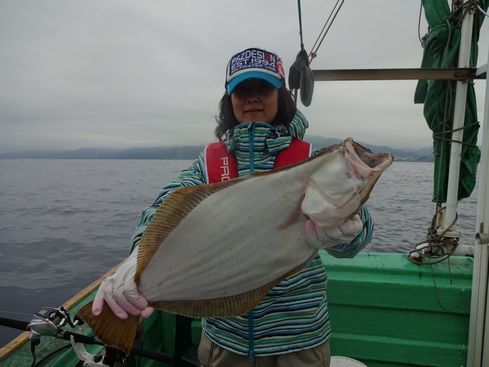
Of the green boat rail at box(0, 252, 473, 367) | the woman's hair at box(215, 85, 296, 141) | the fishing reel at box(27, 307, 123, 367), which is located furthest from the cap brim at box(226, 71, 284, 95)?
the green boat rail at box(0, 252, 473, 367)

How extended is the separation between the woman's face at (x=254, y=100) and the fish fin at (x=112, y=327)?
1.23 m

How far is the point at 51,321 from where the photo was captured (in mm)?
1980

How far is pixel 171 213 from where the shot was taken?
150 centimetres

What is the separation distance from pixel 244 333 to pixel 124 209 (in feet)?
59.8

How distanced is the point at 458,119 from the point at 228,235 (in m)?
3.22

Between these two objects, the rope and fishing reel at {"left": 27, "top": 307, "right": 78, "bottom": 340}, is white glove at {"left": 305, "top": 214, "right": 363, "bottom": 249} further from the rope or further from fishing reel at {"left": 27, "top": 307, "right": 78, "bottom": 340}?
the rope

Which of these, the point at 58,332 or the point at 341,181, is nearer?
the point at 341,181

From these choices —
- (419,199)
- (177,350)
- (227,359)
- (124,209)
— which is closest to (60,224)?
(124,209)

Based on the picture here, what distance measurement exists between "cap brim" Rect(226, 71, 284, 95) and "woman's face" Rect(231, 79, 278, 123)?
35 millimetres

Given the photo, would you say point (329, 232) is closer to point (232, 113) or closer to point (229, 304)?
point (229, 304)


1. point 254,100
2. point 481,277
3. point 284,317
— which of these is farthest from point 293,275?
point 481,277

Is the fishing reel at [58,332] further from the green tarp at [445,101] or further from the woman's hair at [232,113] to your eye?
the green tarp at [445,101]

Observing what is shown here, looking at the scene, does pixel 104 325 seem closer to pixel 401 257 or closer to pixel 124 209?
pixel 401 257

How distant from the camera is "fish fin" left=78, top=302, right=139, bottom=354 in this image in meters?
1.40
